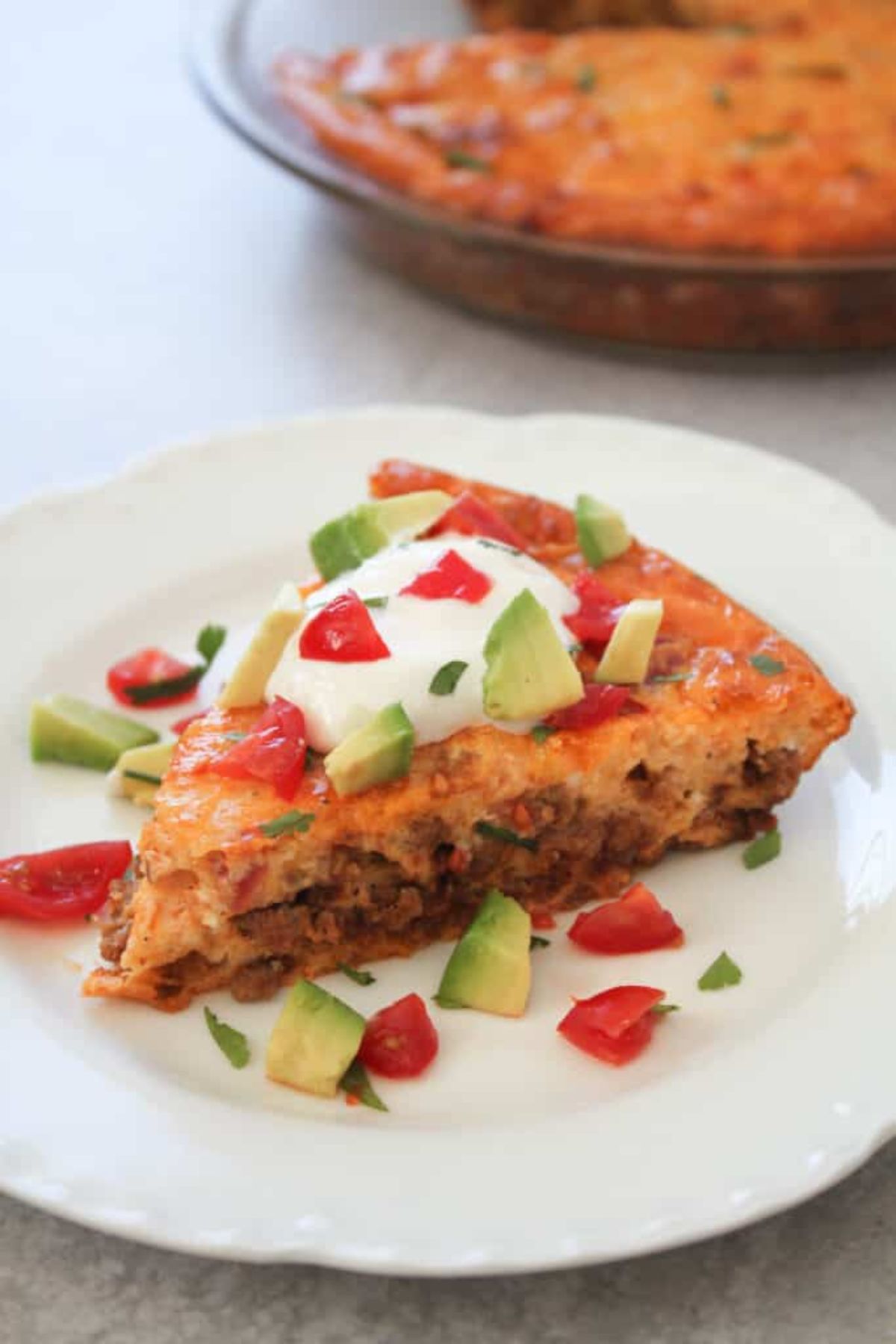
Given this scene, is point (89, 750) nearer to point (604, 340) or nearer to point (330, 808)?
point (330, 808)

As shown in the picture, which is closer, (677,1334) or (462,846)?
(677,1334)

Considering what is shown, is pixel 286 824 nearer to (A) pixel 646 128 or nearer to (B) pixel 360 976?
(B) pixel 360 976

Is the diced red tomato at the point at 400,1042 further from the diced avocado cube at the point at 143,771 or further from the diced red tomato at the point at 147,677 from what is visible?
the diced red tomato at the point at 147,677

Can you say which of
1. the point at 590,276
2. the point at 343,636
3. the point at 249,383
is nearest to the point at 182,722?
the point at 343,636

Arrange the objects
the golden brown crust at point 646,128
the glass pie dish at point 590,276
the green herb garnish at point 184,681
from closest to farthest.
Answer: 1. the green herb garnish at point 184,681
2. the glass pie dish at point 590,276
3. the golden brown crust at point 646,128

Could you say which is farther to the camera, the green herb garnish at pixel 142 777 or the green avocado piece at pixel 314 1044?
the green herb garnish at pixel 142 777

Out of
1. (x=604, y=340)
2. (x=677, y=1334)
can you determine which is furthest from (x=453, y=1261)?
(x=604, y=340)

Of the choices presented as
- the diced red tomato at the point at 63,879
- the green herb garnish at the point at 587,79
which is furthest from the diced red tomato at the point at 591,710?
the green herb garnish at the point at 587,79
